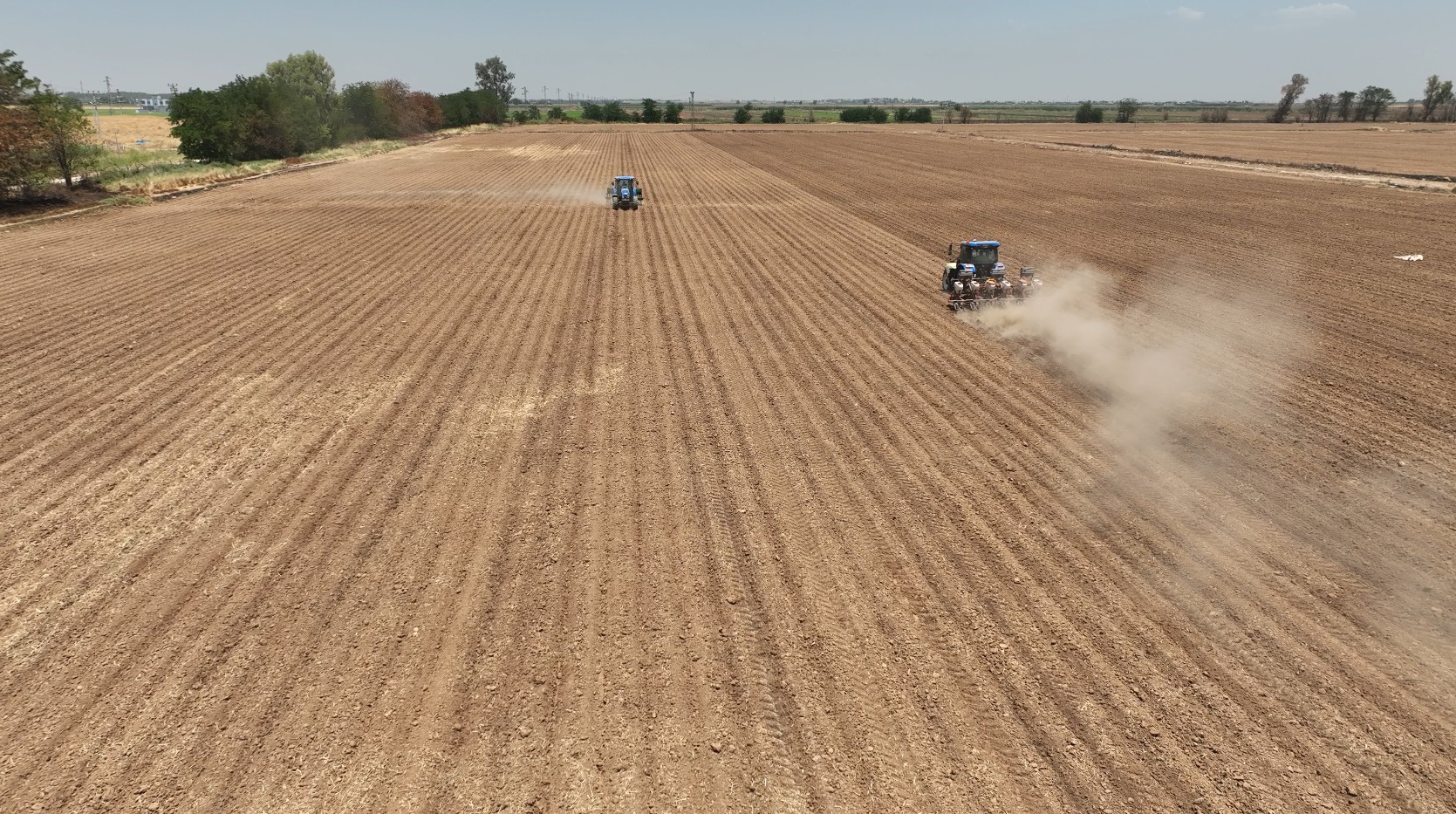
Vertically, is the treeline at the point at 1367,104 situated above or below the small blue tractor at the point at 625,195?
above

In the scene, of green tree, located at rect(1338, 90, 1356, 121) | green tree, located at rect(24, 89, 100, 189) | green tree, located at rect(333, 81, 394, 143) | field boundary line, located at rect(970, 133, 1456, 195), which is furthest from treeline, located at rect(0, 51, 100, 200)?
green tree, located at rect(1338, 90, 1356, 121)

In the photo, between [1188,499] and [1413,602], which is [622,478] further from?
[1413,602]

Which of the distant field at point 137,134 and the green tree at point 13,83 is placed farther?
the distant field at point 137,134

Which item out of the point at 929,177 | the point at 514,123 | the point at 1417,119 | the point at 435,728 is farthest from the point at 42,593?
the point at 1417,119

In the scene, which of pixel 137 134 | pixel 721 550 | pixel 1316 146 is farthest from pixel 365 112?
pixel 1316 146

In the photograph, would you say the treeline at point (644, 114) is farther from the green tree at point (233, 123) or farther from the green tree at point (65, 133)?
the green tree at point (65, 133)

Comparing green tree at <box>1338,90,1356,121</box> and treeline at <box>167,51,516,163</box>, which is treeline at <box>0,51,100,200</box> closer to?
treeline at <box>167,51,516,163</box>

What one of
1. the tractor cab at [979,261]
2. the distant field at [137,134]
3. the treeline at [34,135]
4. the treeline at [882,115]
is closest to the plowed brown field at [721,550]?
the tractor cab at [979,261]
